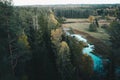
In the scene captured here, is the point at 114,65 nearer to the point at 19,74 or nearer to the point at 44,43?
the point at 44,43

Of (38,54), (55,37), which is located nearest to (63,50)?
(55,37)

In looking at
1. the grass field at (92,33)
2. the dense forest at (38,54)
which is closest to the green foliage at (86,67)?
the dense forest at (38,54)

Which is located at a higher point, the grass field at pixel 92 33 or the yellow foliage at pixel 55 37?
the yellow foliage at pixel 55 37

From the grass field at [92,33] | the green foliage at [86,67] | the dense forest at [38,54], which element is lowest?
the grass field at [92,33]

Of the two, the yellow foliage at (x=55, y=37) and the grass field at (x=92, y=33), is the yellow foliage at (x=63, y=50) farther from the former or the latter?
the grass field at (x=92, y=33)

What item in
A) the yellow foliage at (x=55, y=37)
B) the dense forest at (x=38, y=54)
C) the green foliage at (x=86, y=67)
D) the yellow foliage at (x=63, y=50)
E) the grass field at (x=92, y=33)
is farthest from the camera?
the grass field at (x=92, y=33)

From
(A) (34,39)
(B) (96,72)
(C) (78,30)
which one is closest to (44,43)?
(A) (34,39)

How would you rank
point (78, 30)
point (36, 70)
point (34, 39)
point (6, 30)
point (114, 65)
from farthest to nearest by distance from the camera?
point (78, 30)
point (114, 65)
point (34, 39)
point (36, 70)
point (6, 30)

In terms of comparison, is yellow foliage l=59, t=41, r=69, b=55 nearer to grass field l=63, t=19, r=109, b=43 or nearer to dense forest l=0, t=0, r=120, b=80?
dense forest l=0, t=0, r=120, b=80
